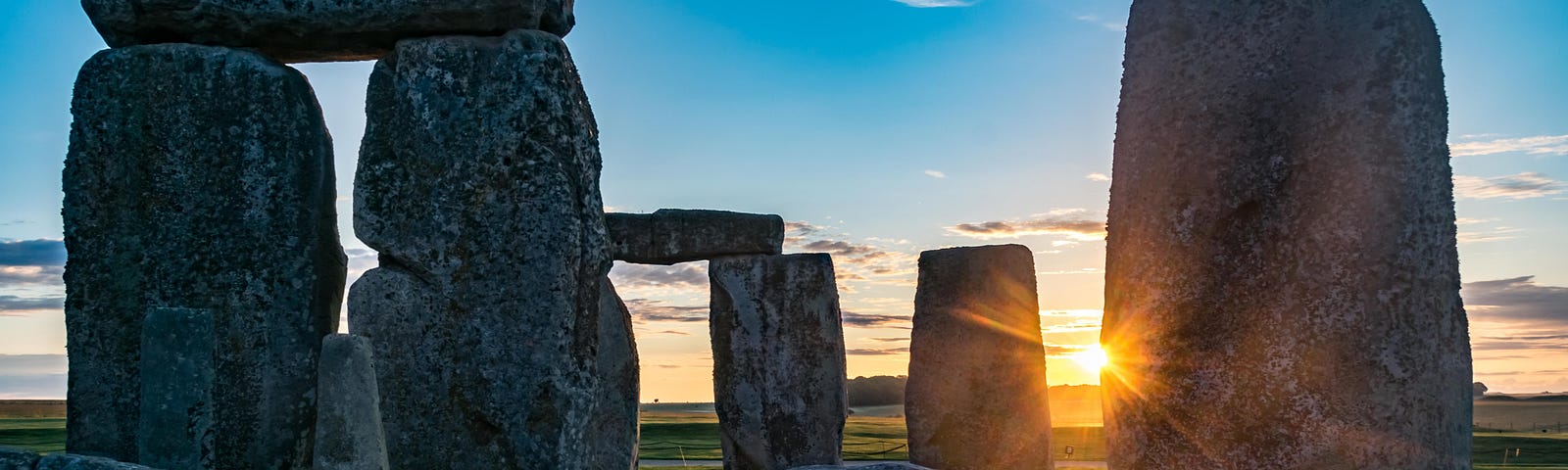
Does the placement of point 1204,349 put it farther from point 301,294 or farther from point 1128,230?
point 301,294

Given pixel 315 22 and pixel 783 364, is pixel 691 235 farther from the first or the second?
pixel 315 22

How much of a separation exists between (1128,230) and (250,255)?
571 cm

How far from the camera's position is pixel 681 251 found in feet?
49.0

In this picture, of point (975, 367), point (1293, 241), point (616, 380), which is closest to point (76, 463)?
point (1293, 241)

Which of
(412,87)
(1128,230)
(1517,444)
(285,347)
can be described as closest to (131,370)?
(285,347)

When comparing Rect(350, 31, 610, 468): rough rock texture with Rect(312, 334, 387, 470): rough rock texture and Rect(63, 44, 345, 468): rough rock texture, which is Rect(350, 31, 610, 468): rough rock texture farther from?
Rect(312, 334, 387, 470): rough rock texture

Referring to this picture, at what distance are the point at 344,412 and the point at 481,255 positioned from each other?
130cm

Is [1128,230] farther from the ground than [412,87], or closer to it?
closer to it

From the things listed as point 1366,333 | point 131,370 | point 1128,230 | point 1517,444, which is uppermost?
point 1128,230

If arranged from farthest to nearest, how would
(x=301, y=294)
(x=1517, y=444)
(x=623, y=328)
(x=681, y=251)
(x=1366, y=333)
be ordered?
(x=1517, y=444), (x=681, y=251), (x=623, y=328), (x=301, y=294), (x=1366, y=333)

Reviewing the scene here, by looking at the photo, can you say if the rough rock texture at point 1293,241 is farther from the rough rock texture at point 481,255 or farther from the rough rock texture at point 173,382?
the rough rock texture at point 173,382

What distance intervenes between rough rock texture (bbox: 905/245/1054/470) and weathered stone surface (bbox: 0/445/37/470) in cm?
872

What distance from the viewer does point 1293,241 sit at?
378 cm

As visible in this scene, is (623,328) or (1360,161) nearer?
(1360,161)
